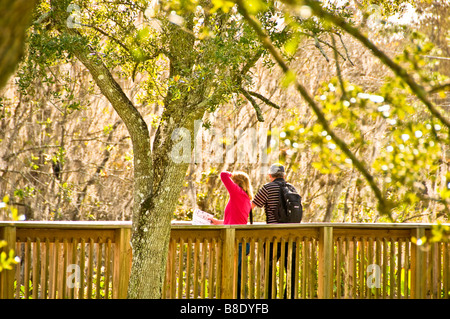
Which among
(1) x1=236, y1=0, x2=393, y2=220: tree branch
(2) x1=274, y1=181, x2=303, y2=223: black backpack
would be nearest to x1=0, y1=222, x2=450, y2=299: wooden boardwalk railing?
(2) x1=274, y1=181, x2=303, y2=223: black backpack

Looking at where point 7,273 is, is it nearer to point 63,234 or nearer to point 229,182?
point 63,234

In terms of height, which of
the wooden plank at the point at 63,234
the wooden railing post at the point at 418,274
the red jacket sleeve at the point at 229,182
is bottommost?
the wooden railing post at the point at 418,274

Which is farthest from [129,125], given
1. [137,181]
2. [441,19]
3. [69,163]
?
[441,19]

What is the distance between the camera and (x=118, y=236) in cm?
540

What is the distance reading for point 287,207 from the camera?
620 centimetres

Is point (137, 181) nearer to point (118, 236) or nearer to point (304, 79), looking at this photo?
point (118, 236)

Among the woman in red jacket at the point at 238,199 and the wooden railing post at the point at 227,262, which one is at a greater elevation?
the woman in red jacket at the point at 238,199

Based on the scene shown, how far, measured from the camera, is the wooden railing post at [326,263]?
5.99 metres

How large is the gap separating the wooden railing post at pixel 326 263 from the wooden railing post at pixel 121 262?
1909 millimetres

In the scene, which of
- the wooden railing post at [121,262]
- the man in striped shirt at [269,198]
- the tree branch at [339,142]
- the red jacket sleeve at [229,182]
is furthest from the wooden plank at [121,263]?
the tree branch at [339,142]

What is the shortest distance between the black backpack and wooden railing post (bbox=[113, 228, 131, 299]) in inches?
63.1

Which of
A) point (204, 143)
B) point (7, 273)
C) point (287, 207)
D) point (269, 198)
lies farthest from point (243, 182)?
point (204, 143)

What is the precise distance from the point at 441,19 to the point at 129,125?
24.8 ft

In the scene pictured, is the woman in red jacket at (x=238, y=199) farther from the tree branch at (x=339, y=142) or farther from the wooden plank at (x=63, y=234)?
the tree branch at (x=339, y=142)
